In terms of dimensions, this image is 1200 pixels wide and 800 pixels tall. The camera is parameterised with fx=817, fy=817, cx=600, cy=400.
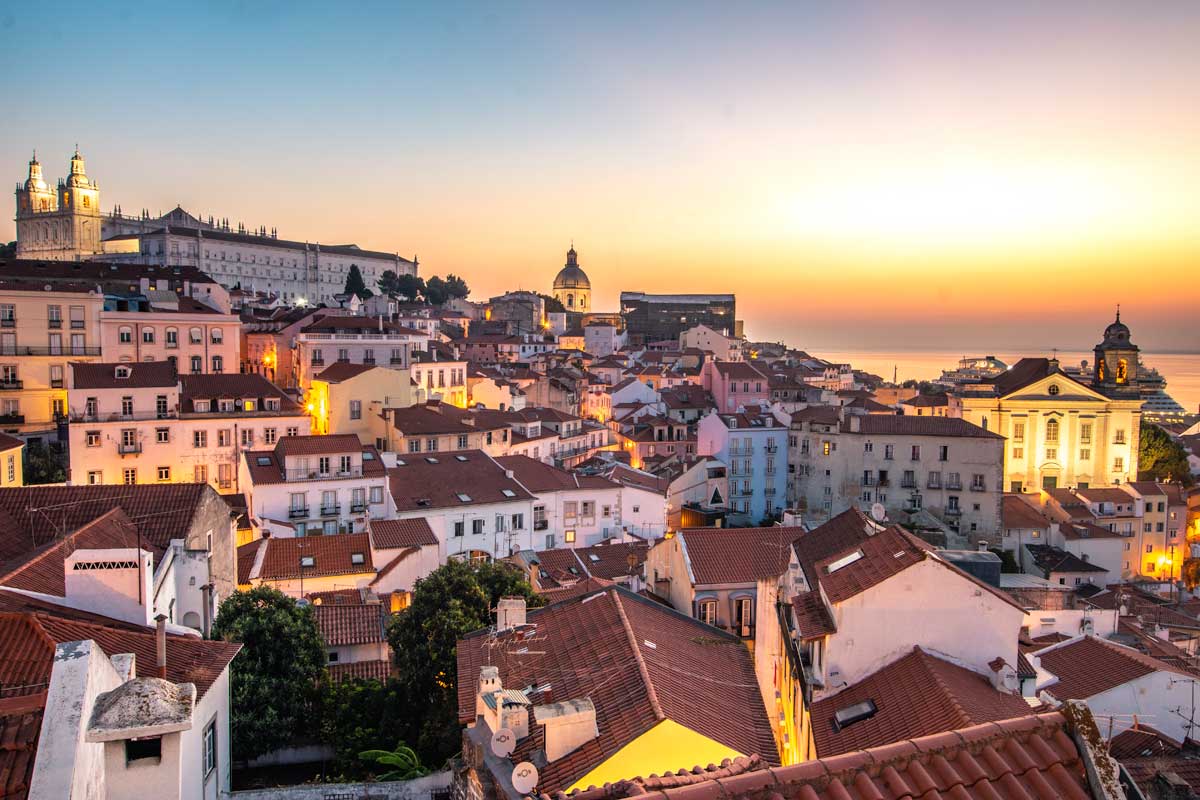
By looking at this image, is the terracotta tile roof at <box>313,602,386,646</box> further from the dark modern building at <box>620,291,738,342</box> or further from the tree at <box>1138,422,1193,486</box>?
the dark modern building at <box>620,291,738,342</box>

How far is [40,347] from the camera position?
42.6 metres

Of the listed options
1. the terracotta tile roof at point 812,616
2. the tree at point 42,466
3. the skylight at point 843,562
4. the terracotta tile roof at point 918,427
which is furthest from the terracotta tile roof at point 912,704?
the terracotta tile roof at point 918,427

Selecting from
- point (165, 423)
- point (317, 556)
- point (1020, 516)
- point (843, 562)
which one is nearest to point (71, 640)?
point (843, 562)

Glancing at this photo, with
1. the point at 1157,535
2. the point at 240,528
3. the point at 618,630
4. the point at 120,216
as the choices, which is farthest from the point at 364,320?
the point at 120,216

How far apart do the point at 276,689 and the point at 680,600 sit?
841 centimetres

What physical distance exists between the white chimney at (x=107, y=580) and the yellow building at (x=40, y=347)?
35982mm

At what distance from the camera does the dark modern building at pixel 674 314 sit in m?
118

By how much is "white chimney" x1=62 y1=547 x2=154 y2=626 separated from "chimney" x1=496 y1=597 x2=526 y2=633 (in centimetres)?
519

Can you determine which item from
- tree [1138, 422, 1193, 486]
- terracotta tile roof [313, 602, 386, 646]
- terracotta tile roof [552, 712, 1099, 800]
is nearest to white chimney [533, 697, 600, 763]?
terracotta tile roof [552, 712, 1099, 800]

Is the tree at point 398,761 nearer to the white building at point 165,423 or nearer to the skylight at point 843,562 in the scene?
the skylight at point 843,562

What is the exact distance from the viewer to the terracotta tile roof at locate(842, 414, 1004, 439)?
147 feet

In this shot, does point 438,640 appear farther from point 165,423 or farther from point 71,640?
point 165,423

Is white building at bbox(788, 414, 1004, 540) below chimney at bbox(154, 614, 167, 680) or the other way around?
below

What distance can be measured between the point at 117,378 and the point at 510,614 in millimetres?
29732
